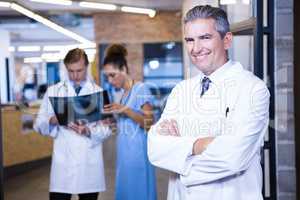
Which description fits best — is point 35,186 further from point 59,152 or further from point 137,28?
point 137,28

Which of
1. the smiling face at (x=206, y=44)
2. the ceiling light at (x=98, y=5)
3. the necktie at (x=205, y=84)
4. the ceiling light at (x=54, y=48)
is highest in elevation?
the ceiling light at (x=98, y=5)

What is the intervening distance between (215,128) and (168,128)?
16 cm

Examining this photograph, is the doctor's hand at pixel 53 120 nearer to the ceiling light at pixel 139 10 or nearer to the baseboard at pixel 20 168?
the baseboard at pixel 20 168

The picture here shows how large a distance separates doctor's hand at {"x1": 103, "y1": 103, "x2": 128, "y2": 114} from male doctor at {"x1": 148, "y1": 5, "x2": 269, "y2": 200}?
3.38ft

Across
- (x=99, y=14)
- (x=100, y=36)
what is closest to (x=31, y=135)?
(x=100, y=36)

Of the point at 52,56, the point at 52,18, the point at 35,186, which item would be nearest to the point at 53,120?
the point at 52,56

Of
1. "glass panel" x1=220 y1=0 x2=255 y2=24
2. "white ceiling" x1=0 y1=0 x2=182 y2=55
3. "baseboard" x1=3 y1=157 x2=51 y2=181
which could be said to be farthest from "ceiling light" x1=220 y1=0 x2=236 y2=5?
"baseboard" x1=3 y1=157 x2=51 y2=181

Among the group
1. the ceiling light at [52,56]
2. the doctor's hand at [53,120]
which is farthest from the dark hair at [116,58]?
the doctor's hand at [53,120]

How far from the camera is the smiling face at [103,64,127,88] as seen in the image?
2.50 meters

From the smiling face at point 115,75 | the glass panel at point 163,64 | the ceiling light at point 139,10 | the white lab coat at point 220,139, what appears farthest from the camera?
the ceiling light at point 139,10

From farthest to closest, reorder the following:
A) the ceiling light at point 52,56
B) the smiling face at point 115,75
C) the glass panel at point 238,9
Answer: the ceiling light at point 52,56, the smiling face at point 115,75, the glass panel at point 238,9

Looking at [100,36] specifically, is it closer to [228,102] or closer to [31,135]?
[31,135]

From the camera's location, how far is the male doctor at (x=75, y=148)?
238 cm

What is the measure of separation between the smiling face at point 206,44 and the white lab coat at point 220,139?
4cm
